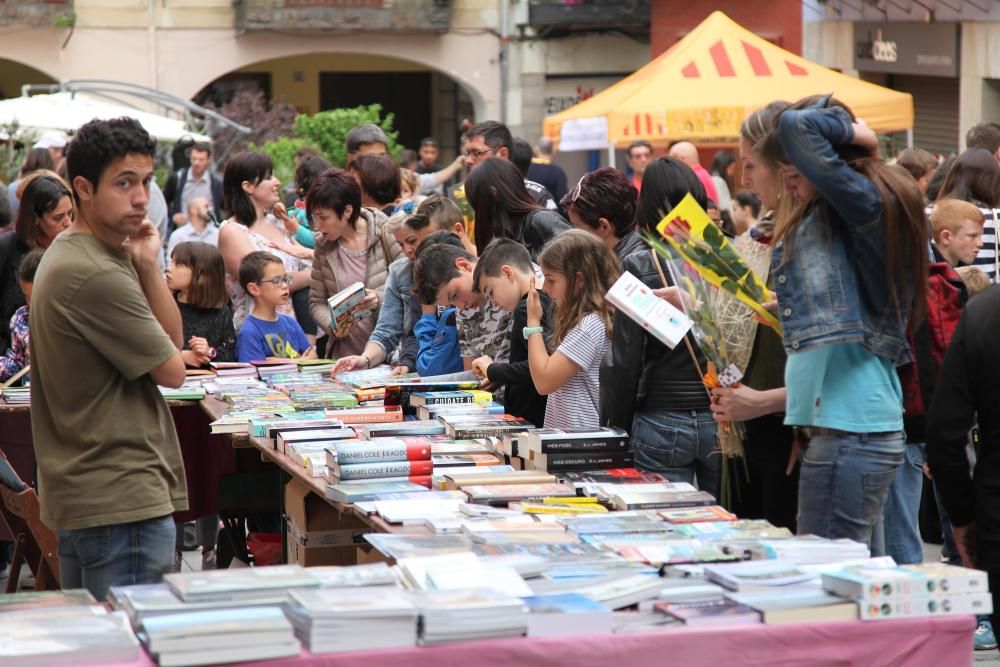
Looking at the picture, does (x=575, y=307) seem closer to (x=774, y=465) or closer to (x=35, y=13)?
(x=774, y=465)

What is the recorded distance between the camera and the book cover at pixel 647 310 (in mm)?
4891

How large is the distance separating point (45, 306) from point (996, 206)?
4.74 m

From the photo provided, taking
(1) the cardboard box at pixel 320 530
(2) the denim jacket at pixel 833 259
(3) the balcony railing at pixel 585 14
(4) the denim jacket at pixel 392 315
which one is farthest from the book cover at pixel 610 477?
(3) the balcony railing at pixel 585 14

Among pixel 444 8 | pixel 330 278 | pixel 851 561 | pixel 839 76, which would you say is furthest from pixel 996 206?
pixel 444 8

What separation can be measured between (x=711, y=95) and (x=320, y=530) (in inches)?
403

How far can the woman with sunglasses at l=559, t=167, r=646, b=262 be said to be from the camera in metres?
5.89

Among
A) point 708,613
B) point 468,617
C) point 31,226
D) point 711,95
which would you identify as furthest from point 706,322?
point 711,95

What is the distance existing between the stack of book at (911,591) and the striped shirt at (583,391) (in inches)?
79.3

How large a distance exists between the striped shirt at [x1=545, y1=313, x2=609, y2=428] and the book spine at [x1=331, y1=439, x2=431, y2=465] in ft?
2.58

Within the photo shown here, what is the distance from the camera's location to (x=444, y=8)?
25938 millimetres

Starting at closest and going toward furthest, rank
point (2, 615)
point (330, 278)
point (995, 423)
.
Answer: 1. point (2, 615)
2. point (995, 423)
3. point (330, 278)

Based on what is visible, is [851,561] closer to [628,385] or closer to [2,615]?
[628,385]

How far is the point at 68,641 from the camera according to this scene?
3.13 metres

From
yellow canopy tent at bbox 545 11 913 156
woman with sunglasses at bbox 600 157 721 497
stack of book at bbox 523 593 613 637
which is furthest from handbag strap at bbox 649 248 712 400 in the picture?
yellow canopy tent at bbox 545 11 913 156
